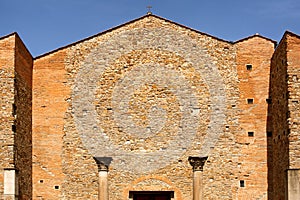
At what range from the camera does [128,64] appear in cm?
2259

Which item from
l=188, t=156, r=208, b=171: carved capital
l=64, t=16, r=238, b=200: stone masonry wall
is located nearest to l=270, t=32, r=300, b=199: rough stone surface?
l=64, t=16, r=238, b=200: stone masonry wall

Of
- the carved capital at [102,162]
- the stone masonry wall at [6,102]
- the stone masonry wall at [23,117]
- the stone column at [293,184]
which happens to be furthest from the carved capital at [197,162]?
the stone masonry wall at [6,102]

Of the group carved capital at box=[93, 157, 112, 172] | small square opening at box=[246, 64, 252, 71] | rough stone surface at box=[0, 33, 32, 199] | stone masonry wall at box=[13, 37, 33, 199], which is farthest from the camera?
small square opening at box=[246, 64, 252, 71]

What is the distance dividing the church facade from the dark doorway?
0.04 m

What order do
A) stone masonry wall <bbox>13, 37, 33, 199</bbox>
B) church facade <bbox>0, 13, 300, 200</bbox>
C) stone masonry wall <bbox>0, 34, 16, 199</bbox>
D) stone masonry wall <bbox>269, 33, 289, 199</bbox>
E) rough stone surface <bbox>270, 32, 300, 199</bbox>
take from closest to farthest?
rough stone surface <bbox>270, 32, 300, 199</bbox>
stone masonry wall <bbox>0, 34, 16, 199</bbox>
stone masonry wall <bbox>269, 33, 289, 199</bbox>
stone masonry wall <bbox>13, 37, 33, 199</bbox>
church facade <bbox>0, 13, 300, 200</bbox>

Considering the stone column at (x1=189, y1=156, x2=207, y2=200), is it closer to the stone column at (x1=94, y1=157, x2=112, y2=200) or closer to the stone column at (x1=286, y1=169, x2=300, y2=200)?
the stone column at (x1=94, y1=157, x2=112, y2=200)

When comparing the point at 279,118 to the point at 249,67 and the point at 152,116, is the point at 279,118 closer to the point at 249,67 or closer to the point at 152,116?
the point at 249,67

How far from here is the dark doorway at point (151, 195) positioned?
21703 mm

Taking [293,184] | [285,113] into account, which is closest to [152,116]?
[285,113]

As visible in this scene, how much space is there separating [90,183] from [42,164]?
1884 millimetres

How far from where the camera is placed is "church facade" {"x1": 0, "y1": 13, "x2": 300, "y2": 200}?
21453 mm

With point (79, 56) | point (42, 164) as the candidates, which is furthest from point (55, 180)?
point (79, 56)

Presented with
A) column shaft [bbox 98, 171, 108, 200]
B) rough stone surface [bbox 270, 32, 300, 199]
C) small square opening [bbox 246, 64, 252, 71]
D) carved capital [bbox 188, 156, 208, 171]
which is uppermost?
small square opening [bbox 246, 64, 252, 71]

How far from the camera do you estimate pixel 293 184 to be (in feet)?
60.5
